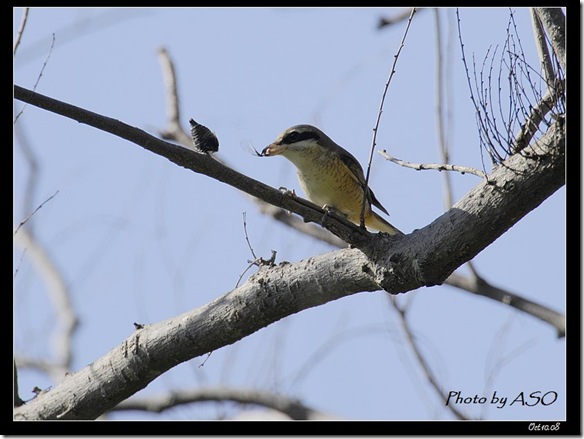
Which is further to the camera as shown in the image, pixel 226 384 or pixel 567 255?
pixel 226 384

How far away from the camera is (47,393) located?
3688mm

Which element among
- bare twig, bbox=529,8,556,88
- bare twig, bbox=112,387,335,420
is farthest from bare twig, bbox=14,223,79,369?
bare twig, bbox=529,8,556,88

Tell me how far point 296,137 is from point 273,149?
24 cm

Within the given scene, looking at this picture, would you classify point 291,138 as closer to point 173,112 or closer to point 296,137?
point 296,137

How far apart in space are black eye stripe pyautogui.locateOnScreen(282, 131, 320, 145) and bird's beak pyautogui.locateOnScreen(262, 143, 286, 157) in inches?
3.0

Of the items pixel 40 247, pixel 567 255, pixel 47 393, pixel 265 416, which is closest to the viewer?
pixel 567 255

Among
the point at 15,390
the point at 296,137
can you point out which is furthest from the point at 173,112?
the point at 15,390

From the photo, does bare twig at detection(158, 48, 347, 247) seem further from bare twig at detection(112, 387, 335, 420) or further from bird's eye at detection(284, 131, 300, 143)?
bare twig at detection(112, 387, 335, 420)

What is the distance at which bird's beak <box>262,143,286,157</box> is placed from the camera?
4703 millimetres

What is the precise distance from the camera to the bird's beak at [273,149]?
185 inches

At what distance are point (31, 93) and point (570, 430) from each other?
8.28ft
